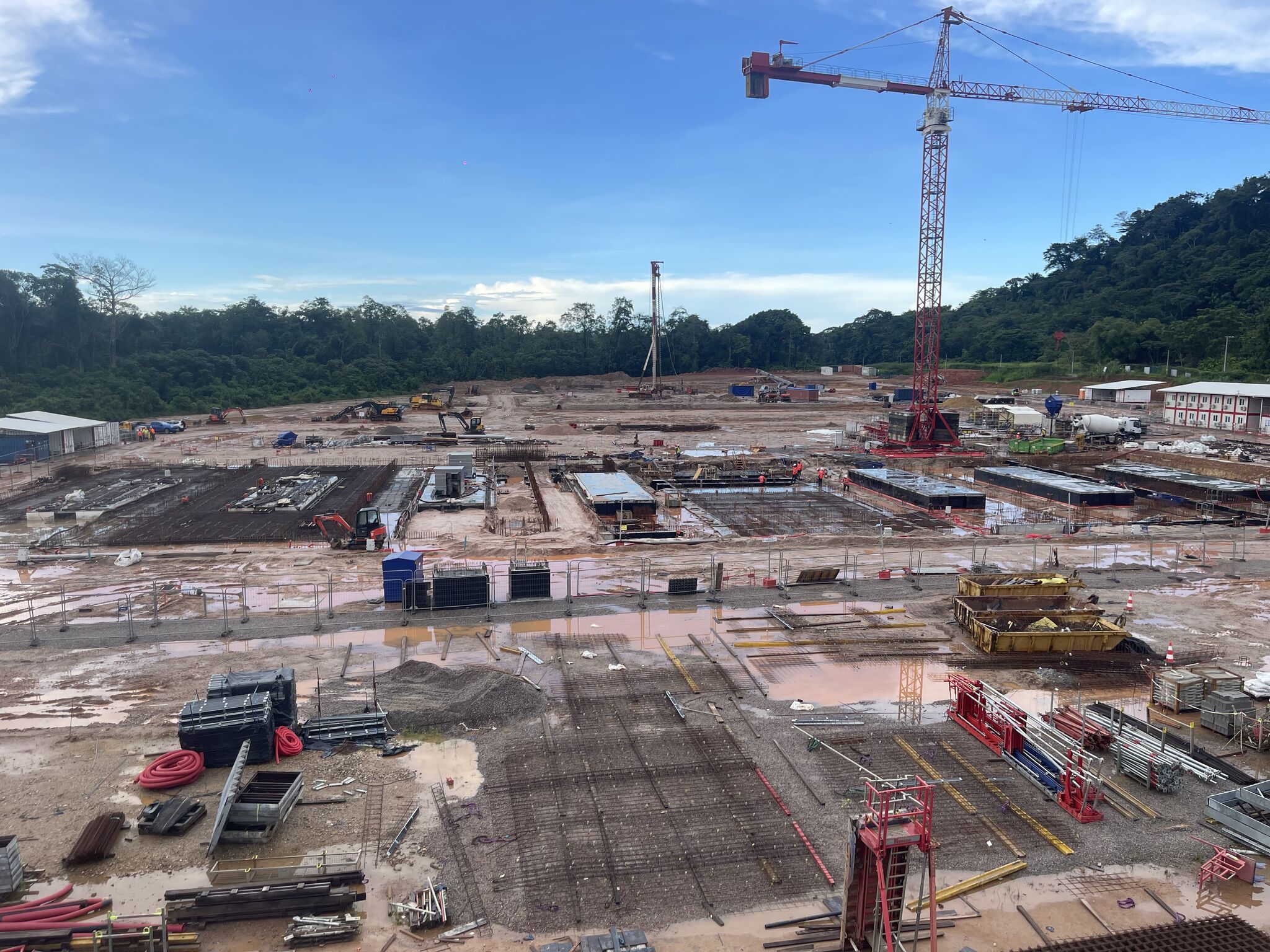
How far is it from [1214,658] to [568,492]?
25.3m

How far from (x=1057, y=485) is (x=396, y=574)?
28981 millimetres

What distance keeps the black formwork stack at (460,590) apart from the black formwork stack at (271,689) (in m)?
6.61

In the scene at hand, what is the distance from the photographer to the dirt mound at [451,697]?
14.0 metres

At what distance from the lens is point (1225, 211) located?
387 feet

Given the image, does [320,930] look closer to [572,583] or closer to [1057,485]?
[572,583]

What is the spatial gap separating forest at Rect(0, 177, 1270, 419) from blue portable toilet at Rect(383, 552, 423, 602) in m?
54.9

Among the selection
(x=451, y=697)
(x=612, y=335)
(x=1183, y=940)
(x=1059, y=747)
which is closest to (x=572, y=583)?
(x=451, y=697)

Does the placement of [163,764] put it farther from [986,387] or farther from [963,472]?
[986,387]

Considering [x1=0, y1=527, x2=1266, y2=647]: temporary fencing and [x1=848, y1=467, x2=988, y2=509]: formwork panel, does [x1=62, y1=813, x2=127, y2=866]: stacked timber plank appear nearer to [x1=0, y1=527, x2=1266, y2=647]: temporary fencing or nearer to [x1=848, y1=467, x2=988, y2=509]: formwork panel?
[x1=0, y1=527, x2=1266, y2=647]: temporary fencing

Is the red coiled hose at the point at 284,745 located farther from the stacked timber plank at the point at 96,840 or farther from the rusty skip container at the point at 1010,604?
the rusty skip container at the point at 1010,604

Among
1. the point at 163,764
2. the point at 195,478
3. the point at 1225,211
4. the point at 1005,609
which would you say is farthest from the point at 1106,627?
the point at 1225,211

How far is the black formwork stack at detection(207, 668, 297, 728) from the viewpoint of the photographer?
1330 cm

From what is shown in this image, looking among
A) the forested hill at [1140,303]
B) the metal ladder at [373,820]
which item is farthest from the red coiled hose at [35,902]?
the forested hill at [1140,303]

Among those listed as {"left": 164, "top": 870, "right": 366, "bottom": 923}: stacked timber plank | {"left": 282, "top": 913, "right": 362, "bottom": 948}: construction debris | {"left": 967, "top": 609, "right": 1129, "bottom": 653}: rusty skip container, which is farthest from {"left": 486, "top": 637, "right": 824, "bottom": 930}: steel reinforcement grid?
{"left": 967, "top": 609, "right": 1129, "bottom": 653}: rusty skip container
